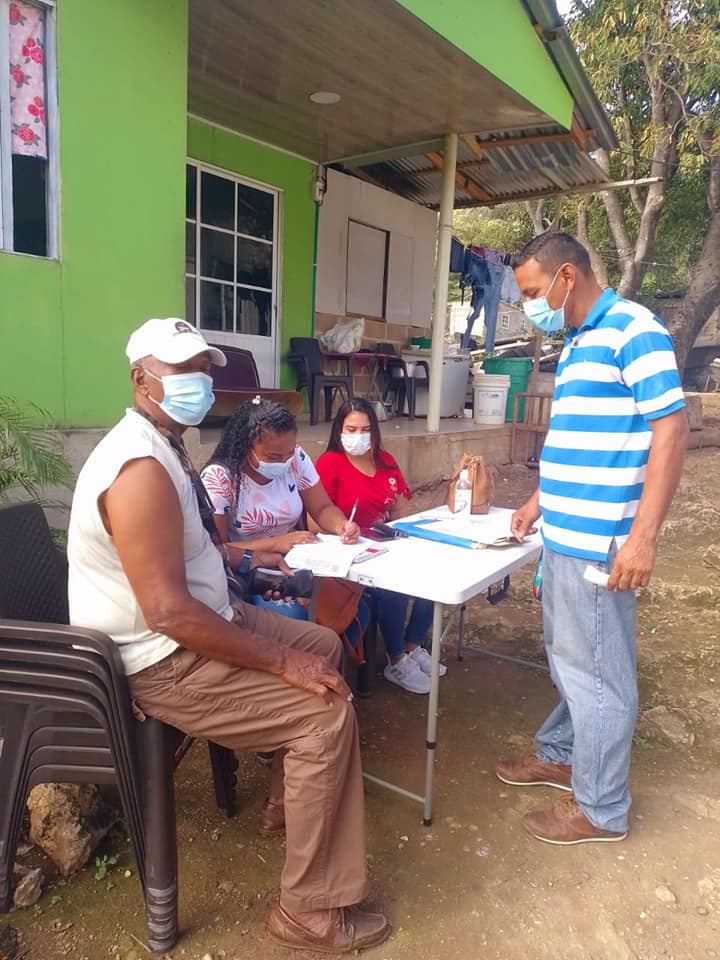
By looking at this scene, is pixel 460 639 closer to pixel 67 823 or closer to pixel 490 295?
pixel 67 823

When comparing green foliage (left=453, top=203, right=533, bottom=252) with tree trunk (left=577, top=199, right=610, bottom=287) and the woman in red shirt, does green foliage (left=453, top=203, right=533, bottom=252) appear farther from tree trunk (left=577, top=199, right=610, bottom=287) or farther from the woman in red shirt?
the woman in red shirt

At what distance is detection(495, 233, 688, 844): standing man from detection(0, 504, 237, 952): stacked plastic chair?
4.02 ft

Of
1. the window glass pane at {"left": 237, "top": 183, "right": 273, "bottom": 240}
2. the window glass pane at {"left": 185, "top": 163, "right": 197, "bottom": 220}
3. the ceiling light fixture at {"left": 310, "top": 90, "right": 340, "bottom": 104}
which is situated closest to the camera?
the ceiling light fixture at {"left": 310, "top": 90, "right": 340, "bottom": 104}

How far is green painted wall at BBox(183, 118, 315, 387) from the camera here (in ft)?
21.6

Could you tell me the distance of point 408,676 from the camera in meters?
3.10

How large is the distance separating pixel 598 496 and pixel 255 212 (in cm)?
591

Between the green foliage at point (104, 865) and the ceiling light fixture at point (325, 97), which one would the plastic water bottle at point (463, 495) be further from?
the ceiling light fixture at point (325, 97)

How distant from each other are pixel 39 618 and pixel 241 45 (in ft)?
14.0

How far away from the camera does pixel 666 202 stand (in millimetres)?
12727

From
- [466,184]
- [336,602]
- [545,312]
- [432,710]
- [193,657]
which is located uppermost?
[466,184]

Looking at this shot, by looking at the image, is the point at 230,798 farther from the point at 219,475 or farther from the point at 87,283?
the point at 87,283

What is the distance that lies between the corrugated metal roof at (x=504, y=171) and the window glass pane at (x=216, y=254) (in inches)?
89.9

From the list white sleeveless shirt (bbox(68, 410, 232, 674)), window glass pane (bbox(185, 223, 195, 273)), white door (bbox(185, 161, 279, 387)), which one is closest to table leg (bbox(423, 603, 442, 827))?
white sleeveless shirt (bbox(68, 410, 232, 674))

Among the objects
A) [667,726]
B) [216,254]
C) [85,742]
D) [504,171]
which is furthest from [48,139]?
[504,171]
